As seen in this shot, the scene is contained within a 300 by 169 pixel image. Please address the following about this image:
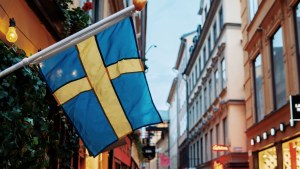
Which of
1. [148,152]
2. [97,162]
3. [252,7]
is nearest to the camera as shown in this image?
[97,162]

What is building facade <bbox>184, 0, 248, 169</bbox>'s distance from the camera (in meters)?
24.8

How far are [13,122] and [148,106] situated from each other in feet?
7.03

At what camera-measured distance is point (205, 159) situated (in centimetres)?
3384

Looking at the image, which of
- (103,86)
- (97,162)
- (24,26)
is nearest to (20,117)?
(103,86)

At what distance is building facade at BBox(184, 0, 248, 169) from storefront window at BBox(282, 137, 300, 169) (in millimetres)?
10021

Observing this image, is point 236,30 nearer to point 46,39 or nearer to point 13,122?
point 46,39

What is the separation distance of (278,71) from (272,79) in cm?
61

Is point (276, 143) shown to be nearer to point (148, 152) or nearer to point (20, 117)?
point (20, 117)

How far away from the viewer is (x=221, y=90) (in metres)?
27.3

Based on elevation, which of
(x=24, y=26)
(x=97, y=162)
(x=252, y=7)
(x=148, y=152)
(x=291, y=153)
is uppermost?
(x=252, y=7)

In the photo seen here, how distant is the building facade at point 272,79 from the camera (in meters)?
13.2

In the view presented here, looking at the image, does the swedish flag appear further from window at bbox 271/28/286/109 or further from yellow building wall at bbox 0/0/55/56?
window at bbox 271/28/286/109

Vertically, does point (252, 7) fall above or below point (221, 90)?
above

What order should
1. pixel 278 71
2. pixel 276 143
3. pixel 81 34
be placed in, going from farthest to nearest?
pixel 278 71 < pixel 276 143 < pixel 81 34
